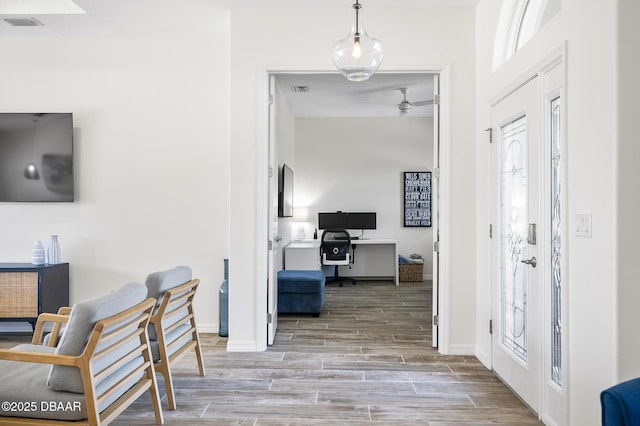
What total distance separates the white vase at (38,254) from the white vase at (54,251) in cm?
7

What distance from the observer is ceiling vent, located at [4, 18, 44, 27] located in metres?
3.91

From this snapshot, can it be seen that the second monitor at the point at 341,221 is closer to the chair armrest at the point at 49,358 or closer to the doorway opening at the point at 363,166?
the doorway opening at the point at 363,166

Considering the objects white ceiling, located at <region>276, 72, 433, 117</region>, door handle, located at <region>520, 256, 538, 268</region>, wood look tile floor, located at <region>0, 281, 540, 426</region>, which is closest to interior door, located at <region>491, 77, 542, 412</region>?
door handle, located at <region>520, 256, 538, 268</region>

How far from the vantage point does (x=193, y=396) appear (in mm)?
2832

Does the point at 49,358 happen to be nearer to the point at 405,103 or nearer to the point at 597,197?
the point at 597,197

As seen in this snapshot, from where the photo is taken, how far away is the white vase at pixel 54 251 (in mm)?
4141

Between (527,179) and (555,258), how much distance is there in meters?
0.54

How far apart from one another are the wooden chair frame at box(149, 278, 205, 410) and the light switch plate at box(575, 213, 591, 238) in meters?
2.18

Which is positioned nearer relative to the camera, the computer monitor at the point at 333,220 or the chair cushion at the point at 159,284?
the chair cushion at the point at 159,284

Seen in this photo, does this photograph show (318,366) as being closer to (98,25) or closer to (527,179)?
(527,179)

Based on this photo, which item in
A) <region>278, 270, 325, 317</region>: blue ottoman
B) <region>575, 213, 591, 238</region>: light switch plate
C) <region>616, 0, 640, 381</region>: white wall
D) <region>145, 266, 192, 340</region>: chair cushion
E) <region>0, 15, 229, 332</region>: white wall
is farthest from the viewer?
<region>278, 270, 325, 317</region>: blue ottoman

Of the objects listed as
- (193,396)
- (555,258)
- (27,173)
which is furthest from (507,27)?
(27,173)

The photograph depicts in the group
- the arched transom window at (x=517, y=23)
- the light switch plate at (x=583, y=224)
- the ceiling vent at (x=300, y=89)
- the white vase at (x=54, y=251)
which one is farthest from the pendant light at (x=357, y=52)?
the ceiling vent at (x=300, y=89)

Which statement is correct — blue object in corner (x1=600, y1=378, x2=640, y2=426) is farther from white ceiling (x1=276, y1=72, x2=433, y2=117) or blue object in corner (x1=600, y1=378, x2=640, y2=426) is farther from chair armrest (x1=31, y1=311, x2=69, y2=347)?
white ceiling (x1=276, y1=72, x2=433, y2=117)
